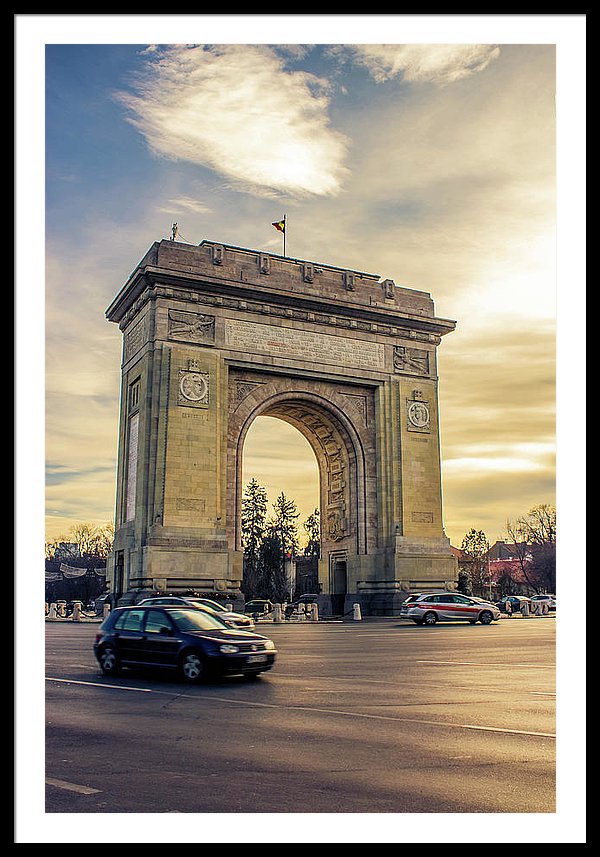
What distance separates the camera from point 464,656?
16797 millimetres

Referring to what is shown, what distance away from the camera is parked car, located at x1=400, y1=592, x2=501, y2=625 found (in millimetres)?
31391

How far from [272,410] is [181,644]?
1068 inches

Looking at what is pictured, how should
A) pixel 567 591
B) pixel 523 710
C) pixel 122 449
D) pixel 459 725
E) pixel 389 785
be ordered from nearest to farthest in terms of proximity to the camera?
pixel 567 591
pixel 389 785
pixel 459 725
pixel 523 710
pixel 122 449

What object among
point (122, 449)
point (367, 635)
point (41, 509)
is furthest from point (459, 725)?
point (122, 449)

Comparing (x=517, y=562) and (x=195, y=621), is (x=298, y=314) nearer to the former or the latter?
(x=195, y=621)

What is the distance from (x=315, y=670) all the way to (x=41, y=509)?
403 inches

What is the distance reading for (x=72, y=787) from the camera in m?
6.12

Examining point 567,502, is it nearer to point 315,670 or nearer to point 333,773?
point 333,773

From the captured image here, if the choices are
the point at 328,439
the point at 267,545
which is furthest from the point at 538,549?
the point at 328,439

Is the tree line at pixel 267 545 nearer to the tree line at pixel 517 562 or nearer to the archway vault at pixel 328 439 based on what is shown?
the tree line at pixel 517 562

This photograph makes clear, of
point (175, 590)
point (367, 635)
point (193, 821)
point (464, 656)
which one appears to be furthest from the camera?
point (175, 590)

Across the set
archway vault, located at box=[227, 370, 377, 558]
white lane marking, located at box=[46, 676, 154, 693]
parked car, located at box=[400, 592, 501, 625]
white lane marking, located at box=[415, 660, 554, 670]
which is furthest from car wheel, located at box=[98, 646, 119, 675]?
archway vault, located at box=[227, 370, 377, 558]

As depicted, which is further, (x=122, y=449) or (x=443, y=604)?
(x=122, y=449)

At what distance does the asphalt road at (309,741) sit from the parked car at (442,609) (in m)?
16.9
